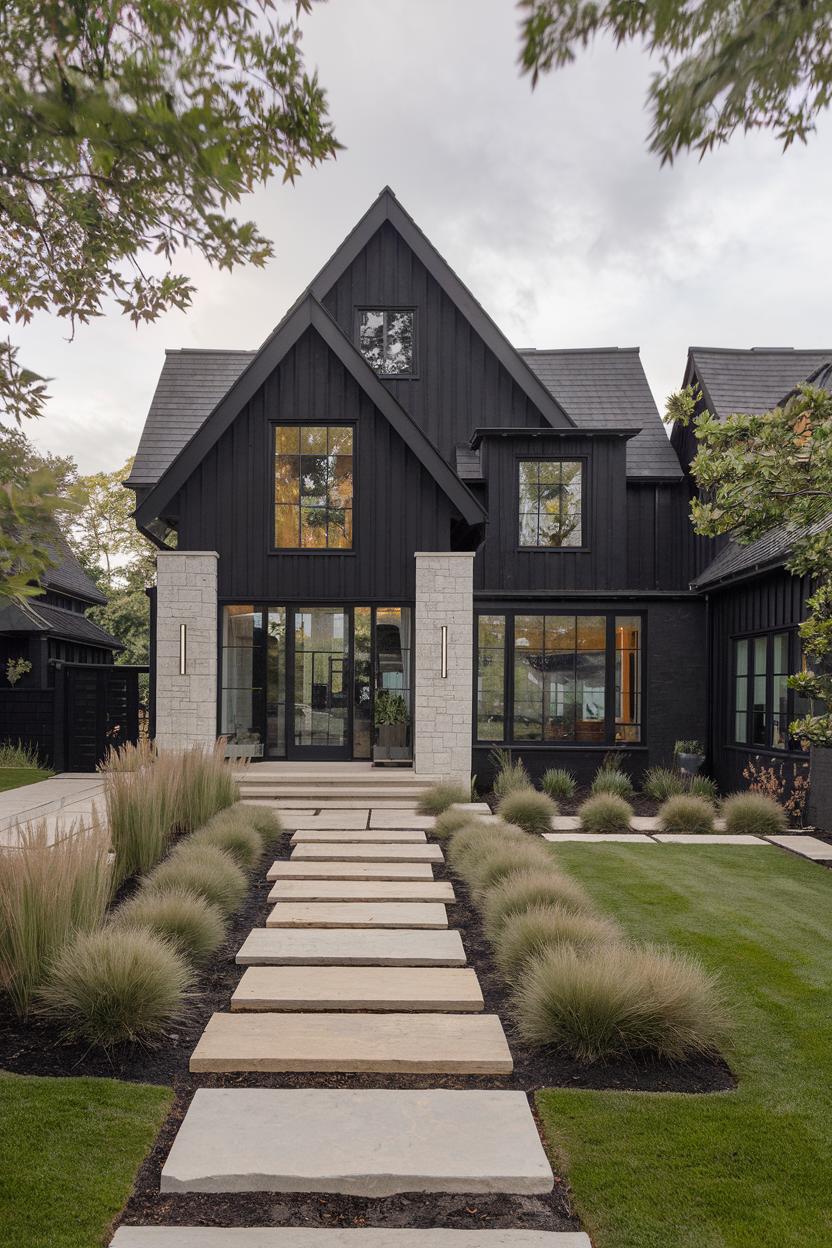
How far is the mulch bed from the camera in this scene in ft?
8.63

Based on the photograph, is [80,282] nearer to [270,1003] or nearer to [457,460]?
[270,1003]

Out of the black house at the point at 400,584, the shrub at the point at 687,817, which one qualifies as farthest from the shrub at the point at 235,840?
the black house at the point at 400,584

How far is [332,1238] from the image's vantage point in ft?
8.20

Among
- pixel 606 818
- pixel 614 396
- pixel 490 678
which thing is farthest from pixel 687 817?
pixel 614 396

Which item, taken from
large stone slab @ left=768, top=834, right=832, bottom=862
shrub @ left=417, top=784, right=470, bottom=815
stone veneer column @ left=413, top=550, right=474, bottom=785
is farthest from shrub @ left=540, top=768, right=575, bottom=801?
large stone slab @ left=768, top=834, right=832, bottom=862

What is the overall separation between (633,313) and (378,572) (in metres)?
8.11

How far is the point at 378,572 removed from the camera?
1241 cm

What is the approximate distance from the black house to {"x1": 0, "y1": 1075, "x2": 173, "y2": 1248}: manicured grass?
336 inches

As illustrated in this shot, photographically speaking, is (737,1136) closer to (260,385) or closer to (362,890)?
(362,890)

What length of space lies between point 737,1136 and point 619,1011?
26.8 inches

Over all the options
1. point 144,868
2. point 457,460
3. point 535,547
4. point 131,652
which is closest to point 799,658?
point 535,547

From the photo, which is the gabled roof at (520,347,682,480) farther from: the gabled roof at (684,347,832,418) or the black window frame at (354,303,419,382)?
the black window frame at (354,303,419,382)

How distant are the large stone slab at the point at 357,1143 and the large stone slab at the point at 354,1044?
0.19 meters

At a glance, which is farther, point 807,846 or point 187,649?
point 187,649
